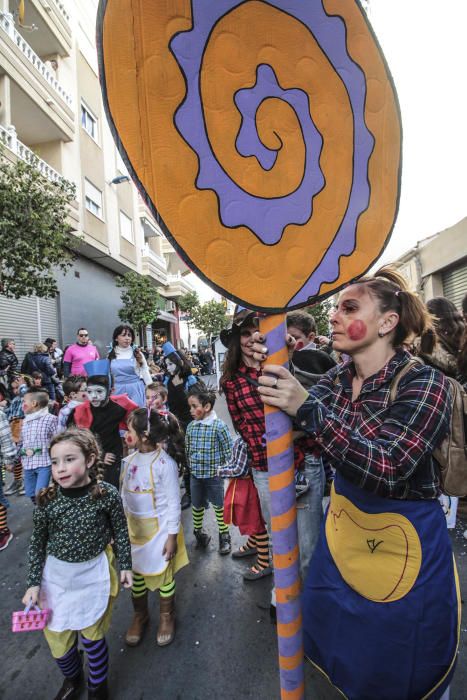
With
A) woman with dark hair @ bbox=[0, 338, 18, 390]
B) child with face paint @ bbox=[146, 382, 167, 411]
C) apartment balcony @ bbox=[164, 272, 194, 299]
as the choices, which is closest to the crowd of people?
child with face paint @ bbox=[146, 382, 167, 411]

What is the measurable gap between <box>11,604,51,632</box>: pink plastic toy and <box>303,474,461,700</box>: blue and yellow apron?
4.15 feet

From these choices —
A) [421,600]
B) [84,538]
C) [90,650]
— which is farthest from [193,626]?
[421,600]

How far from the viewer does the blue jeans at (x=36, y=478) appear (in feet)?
11.8

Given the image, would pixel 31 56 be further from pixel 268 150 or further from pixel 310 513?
pixel 310 513

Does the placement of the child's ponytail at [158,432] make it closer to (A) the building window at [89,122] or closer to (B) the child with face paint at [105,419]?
(B) the child with face paint at [105,419]

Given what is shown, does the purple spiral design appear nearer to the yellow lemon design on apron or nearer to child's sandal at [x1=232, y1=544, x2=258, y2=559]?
the yellow lemon design on apron

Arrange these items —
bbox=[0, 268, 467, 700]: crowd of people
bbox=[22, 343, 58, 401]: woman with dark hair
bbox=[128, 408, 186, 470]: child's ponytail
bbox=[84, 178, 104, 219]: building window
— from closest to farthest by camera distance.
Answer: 1. bbox=[0, 268, 467, 700]: crowd of people
2. bbox=[128, 408, 186, 470]: child's ponytail
3. bbox=[22, 343, 58, 401]: woman with dark hair
4. bbox=[84, 178, 104, 219]: building window

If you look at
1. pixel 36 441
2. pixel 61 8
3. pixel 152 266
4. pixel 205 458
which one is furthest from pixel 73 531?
pixel 152 266

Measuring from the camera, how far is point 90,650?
177cm

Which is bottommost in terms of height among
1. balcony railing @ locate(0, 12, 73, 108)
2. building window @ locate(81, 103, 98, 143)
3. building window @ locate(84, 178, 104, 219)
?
building window @ locate(84, 178, 104, 219)

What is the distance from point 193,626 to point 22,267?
519 cm

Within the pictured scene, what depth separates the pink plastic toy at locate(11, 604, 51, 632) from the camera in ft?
5.31

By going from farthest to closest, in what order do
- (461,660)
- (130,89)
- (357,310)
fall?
(461,660), (357,310), (130,89)

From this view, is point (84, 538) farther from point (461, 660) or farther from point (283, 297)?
point (461, 660)
